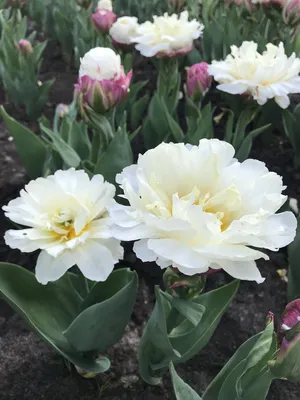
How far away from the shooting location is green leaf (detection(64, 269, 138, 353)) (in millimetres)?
768

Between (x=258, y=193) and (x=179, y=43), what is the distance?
83 centimetres

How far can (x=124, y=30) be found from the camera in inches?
53.9

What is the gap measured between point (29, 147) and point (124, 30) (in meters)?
0.42

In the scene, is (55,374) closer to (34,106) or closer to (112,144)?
(112,144)

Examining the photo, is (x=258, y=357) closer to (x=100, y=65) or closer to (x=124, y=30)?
(x=100, y=65)

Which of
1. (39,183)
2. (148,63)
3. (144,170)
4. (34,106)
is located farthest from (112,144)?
(148,63)

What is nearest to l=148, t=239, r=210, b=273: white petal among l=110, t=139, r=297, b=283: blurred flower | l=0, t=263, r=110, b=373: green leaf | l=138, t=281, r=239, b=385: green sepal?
l=110, t=139, r=297, b=283: blurred flower

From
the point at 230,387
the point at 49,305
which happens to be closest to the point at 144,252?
the point at 230,387

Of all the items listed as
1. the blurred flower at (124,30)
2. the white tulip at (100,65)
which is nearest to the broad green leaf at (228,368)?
the white tulip at (100,65)

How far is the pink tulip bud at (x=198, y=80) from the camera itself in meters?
1.15

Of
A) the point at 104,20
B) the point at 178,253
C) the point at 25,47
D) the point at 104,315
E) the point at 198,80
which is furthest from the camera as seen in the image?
the point at 25,47

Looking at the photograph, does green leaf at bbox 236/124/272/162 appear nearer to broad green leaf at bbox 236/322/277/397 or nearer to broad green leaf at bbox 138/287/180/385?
broad green leaf at bbox 138/287/180/385

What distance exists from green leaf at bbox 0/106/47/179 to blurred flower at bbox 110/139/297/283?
0.68 meters

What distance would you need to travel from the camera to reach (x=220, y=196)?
0.56 m
